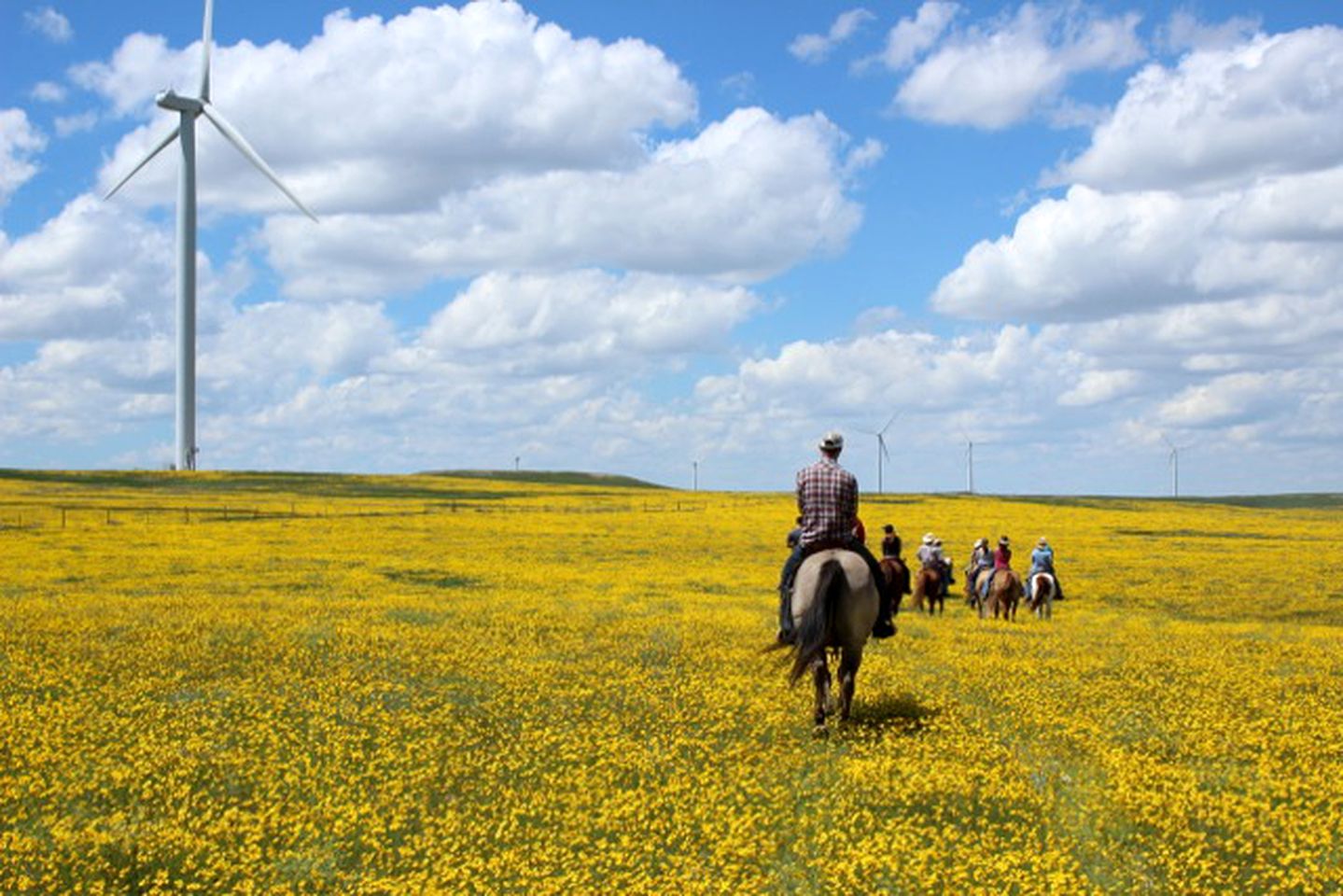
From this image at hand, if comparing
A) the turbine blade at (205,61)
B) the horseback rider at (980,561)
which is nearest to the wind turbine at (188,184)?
the turbine blade at (205,61)

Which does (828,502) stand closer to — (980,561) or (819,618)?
(819,618)

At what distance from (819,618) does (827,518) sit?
1.12 m

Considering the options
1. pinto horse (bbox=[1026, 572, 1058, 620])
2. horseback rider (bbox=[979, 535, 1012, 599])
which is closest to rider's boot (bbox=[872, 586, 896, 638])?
horseback rider (bbox=[979, 535, 1012, 599])

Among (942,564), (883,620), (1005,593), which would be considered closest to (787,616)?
(883,620)

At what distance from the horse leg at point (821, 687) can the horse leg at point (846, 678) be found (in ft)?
0.83

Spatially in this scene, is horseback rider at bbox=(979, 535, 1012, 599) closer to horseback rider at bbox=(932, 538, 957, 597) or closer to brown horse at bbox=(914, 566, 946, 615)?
horseback rider at bbox=(932, 538, 957, 597)

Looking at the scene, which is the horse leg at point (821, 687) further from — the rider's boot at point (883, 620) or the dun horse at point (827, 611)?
the rider's boot at point (883, 620)

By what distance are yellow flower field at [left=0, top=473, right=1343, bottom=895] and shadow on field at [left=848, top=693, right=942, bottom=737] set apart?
69 millimetres

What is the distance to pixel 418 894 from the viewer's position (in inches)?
295

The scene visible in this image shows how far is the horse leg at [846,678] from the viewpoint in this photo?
12.8 meters

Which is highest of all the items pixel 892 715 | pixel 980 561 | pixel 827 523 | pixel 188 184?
pixel 188 184

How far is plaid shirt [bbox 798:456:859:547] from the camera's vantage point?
42.0ft

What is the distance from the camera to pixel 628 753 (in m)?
11.1

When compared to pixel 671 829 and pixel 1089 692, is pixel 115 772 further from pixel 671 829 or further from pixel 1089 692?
pixel 1089 692
